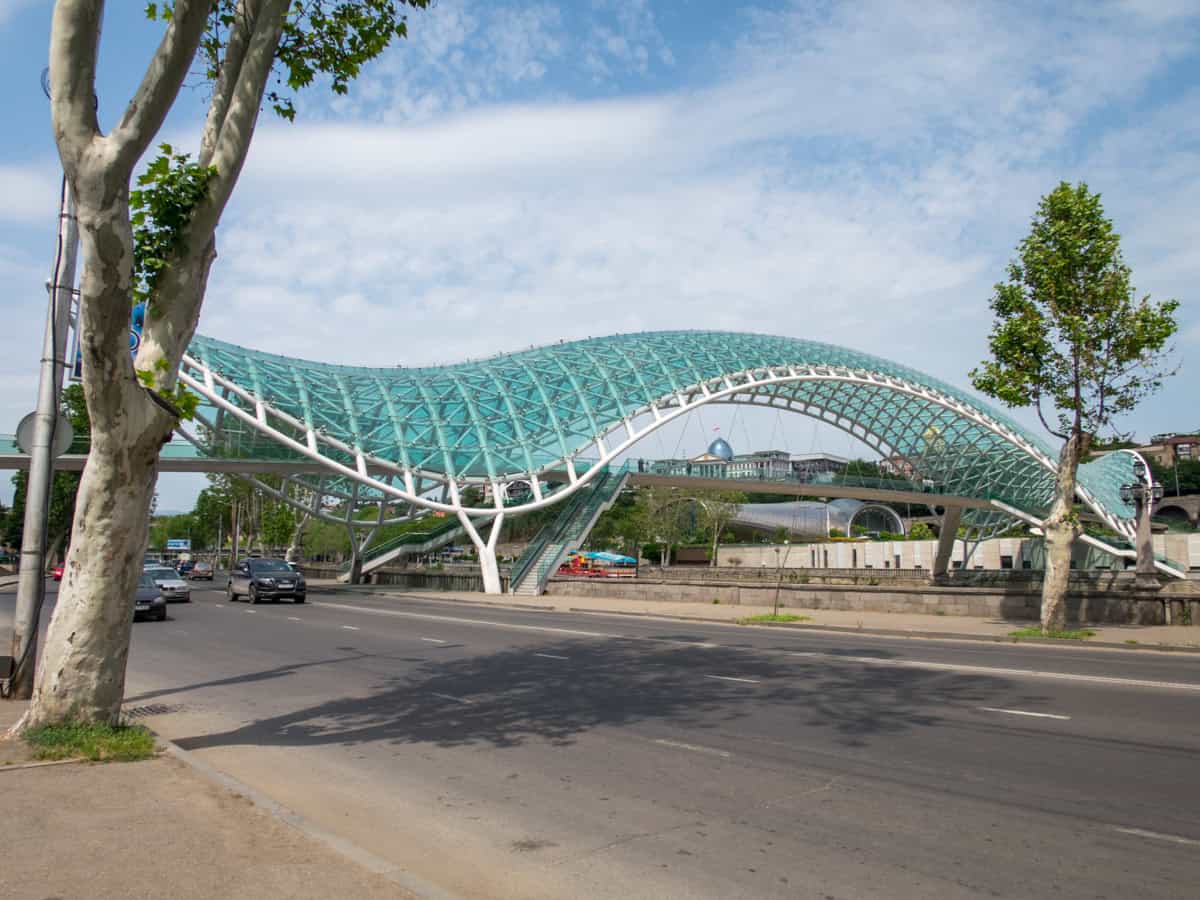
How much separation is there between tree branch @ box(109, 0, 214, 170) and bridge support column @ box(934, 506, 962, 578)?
70.4m

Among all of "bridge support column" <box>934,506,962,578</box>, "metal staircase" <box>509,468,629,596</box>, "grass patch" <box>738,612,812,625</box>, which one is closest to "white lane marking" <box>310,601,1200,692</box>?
"grass patch" <box>738,612,812,625</box>

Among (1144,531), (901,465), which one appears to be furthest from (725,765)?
(901,465)

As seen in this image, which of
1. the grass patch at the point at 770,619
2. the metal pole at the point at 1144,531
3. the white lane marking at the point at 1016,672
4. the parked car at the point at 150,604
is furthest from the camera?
the metal pole at the point at 1144,531

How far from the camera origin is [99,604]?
7574mm

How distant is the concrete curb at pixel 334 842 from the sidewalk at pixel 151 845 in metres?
0.04

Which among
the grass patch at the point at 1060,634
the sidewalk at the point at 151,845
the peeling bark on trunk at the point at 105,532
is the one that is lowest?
the sidewalk at the point at 151,845

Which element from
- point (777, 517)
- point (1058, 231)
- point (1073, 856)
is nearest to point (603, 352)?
point (1058, 231)

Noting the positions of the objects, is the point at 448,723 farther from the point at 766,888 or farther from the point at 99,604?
the point at 766,888

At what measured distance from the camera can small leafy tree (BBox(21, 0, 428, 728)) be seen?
7.01 meters

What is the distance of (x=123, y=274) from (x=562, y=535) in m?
39.2

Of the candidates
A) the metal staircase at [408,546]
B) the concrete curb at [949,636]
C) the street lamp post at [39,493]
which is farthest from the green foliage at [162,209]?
the metal staircase at [408,546]

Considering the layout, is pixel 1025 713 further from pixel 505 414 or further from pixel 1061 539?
pixel 505 414

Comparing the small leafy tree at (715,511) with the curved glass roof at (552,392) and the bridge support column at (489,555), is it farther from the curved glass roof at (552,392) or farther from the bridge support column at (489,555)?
the bridge support column at (489,555)

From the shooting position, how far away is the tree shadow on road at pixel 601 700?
29.9 ft
